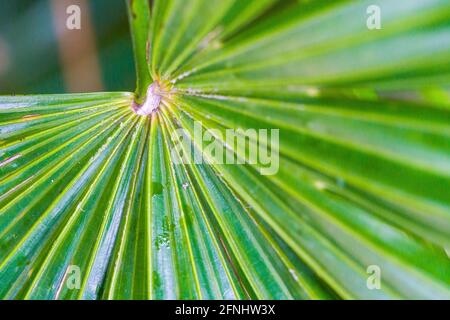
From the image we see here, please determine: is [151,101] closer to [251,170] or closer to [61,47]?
[251,170]

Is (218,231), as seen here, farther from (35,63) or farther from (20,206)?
(35,63)

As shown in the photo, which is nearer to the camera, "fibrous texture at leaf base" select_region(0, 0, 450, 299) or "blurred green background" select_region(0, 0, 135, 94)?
"fibrous texture at leaf base" select_region(0, 0, 450, 299)

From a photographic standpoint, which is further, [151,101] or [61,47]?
[61,47]

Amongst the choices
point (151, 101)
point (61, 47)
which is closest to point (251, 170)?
point (151, 101)

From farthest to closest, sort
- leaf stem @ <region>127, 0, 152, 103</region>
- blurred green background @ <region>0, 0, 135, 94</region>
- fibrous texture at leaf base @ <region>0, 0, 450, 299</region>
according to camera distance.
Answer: blurred green background @ <region>0, 0, 135, 94</region>
leaf stem @ <region>127, 0, 152, 103</region>
fibrous texture at leaf base @ <region>0, 0, 450, 299</region>

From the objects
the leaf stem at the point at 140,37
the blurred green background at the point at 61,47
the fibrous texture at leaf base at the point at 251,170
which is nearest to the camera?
the fibrous texture at leaf base at the point at 251,170
